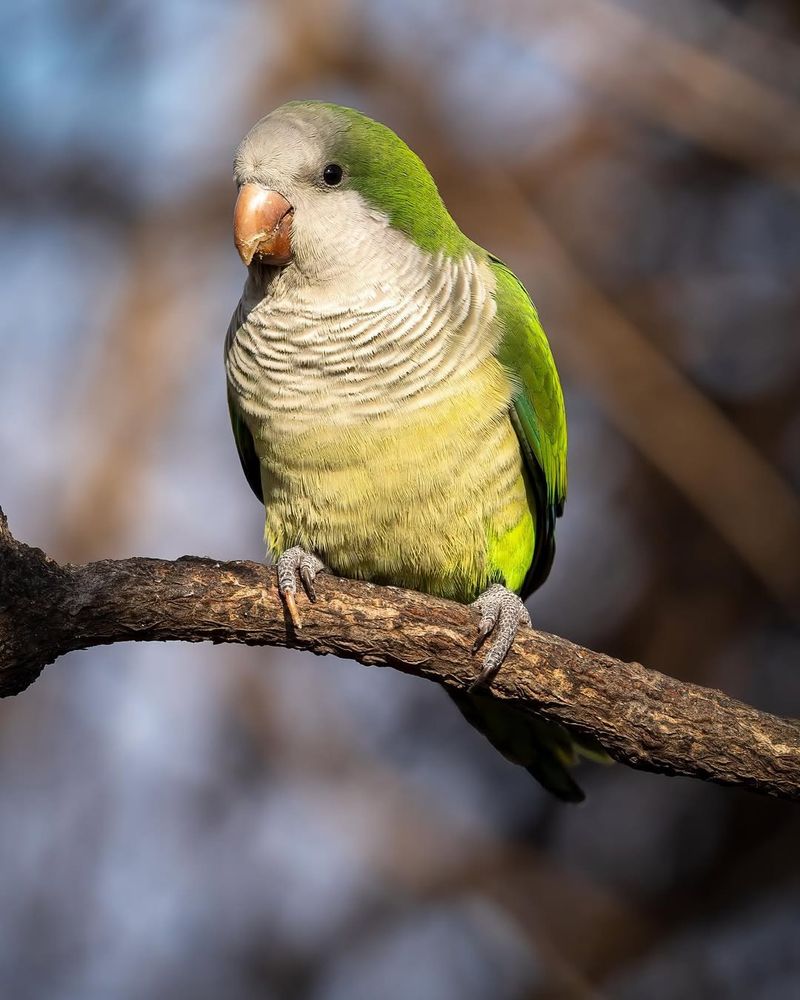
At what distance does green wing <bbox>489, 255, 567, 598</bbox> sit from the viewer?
4207 millimetres

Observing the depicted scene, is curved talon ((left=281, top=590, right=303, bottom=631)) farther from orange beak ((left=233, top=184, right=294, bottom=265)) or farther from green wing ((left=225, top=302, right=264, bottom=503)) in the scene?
orange beak ((left=233, top=184, right=294, bottom=265))

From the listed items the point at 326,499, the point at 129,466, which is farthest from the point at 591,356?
the point at 326,499

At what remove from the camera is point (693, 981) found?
7.80 metres

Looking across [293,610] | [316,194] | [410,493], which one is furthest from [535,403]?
[293,610]

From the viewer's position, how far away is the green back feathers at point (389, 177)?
13.1 feet

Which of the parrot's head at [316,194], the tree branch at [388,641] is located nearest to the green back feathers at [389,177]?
the parrot's head at [316,194]

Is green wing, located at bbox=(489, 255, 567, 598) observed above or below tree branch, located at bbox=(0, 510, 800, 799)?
above

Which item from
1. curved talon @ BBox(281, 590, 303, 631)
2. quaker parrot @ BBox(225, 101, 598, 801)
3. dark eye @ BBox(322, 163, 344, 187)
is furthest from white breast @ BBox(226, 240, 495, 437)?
curved talon @ BBox(281, 590, 303, 631)

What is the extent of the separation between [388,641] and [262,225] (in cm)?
154

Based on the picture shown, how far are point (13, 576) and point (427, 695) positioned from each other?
550 cm

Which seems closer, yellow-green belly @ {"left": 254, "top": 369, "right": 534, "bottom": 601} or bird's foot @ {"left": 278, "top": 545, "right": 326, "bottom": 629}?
bird's foot @ {"left": 278, "top": 545, "right": 326, "bottom": 629}

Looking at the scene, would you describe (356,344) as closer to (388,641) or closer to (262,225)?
(262,225)

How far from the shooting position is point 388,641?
3.66m

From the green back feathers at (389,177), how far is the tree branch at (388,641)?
4.54 feet
